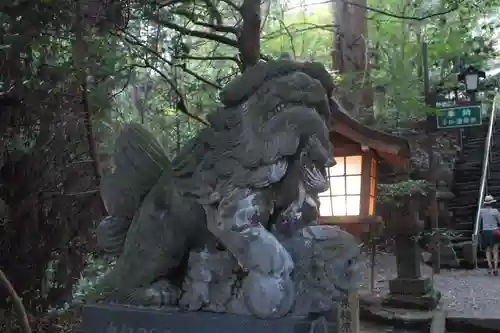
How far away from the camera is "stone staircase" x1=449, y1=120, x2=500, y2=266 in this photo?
10953 mm

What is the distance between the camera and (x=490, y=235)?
9594mm

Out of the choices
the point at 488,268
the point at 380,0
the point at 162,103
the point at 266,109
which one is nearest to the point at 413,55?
the point at 380,0

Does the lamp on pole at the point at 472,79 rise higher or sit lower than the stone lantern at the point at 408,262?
higher

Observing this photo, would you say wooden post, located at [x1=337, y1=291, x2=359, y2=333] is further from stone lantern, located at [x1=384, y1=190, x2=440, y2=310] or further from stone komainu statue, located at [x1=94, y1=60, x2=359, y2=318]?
stone lantern, located at [x1=384, y1=190, x2=440, y2=310]

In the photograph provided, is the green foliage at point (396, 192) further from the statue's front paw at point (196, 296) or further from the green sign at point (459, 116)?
the statue's front paw at point (196, 296)

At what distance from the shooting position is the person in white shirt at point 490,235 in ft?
31.4

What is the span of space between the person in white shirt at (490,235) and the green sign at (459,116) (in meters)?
1.70

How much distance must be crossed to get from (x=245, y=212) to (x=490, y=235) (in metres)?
8.82

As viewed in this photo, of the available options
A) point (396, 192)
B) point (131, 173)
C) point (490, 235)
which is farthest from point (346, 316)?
point (490, 235)

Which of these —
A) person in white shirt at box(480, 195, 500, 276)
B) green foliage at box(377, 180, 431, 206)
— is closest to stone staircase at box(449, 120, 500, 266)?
person in white shirt at box(480, 195, 500, 276)

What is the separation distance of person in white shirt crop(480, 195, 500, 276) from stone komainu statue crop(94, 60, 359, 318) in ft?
28.0

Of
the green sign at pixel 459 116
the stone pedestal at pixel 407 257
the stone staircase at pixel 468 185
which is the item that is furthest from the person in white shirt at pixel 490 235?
the stone pedestal at pixel 407 257

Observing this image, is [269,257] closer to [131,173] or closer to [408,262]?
[131,173]

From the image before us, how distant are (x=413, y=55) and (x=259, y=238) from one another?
1115 cm
